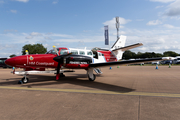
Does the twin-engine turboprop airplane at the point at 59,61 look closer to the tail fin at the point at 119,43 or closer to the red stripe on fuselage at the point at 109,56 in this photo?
the red stripe on fuselage at the point at 109,56

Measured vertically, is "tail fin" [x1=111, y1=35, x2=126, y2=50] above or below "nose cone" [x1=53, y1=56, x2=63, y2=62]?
above

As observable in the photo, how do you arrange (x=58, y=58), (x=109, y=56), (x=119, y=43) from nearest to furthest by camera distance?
(x=58, y=58) < (x=109, y=56) < (x=119, y=43)

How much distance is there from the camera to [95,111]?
4.90 m

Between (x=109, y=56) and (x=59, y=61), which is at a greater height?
(x=109, y=56)

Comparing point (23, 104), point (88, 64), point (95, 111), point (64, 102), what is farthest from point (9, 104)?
point (88, 64)

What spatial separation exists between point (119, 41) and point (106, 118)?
14.8 meters

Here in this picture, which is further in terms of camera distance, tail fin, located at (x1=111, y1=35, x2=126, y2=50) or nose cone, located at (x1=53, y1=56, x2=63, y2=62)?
tail fin, located at (x1=111, y1=35, x2=126, y2=50)

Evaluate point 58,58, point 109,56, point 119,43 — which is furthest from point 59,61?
point 119,43

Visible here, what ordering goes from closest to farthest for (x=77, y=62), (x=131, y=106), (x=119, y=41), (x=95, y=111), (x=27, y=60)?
1. (x=95, y=111)
2. (x=131, y=106)
3. (x=27, y=60)
4. (x=77, y=62)
5. (x=119, y=41)

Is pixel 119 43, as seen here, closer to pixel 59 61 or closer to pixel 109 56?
pixel 109 56

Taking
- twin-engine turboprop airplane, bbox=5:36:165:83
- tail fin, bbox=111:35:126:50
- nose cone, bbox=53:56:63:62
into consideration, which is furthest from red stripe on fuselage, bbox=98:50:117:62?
nose cone, bbox=53:56:63:62

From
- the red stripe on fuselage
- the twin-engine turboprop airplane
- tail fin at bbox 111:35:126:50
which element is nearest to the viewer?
the twin-engine turboprop airplane

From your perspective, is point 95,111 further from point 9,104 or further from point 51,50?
point 51,50

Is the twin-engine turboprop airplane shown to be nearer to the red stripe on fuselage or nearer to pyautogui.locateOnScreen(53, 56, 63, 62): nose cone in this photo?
pyautogui.locateOnScreen(53, 56, 63, 62): nose cone
